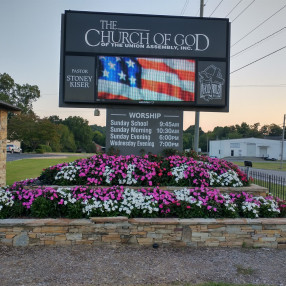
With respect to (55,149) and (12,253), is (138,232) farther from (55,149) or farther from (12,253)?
(55,149)

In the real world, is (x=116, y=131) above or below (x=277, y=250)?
above

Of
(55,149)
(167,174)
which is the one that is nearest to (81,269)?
(167,174)

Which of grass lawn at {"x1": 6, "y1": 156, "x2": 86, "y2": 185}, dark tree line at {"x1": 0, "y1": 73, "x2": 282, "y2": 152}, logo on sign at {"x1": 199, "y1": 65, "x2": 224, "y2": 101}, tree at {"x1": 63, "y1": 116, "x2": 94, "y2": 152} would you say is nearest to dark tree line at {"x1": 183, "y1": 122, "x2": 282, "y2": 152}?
dark tree line at {"x1": 0, "y1": 73, "x2": 282, "y2": 152}

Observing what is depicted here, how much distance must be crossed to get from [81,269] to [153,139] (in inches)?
151

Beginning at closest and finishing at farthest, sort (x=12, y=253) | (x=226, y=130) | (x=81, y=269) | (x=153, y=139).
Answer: (x=81, y=269), (x=12, y=253), (x=153, y=139), (x=226, y=130)

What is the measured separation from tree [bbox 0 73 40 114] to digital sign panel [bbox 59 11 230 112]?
47205mm

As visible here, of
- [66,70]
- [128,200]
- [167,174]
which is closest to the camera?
[128,200]

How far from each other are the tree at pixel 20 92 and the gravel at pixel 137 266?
5011 centimetres

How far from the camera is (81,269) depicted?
3.20m

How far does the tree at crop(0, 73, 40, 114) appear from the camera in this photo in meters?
48.9

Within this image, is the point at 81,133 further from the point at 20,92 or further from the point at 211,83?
the point at 211,83

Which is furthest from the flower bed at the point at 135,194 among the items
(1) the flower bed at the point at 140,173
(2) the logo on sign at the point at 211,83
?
(2) the logo on sign at the point at 211,83

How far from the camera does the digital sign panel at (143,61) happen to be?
6.11 meters

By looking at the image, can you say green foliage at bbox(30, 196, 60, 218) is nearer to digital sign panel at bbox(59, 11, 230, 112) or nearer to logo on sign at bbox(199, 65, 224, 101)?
digital sign panel at bbox(59, 11, 230, 112)
